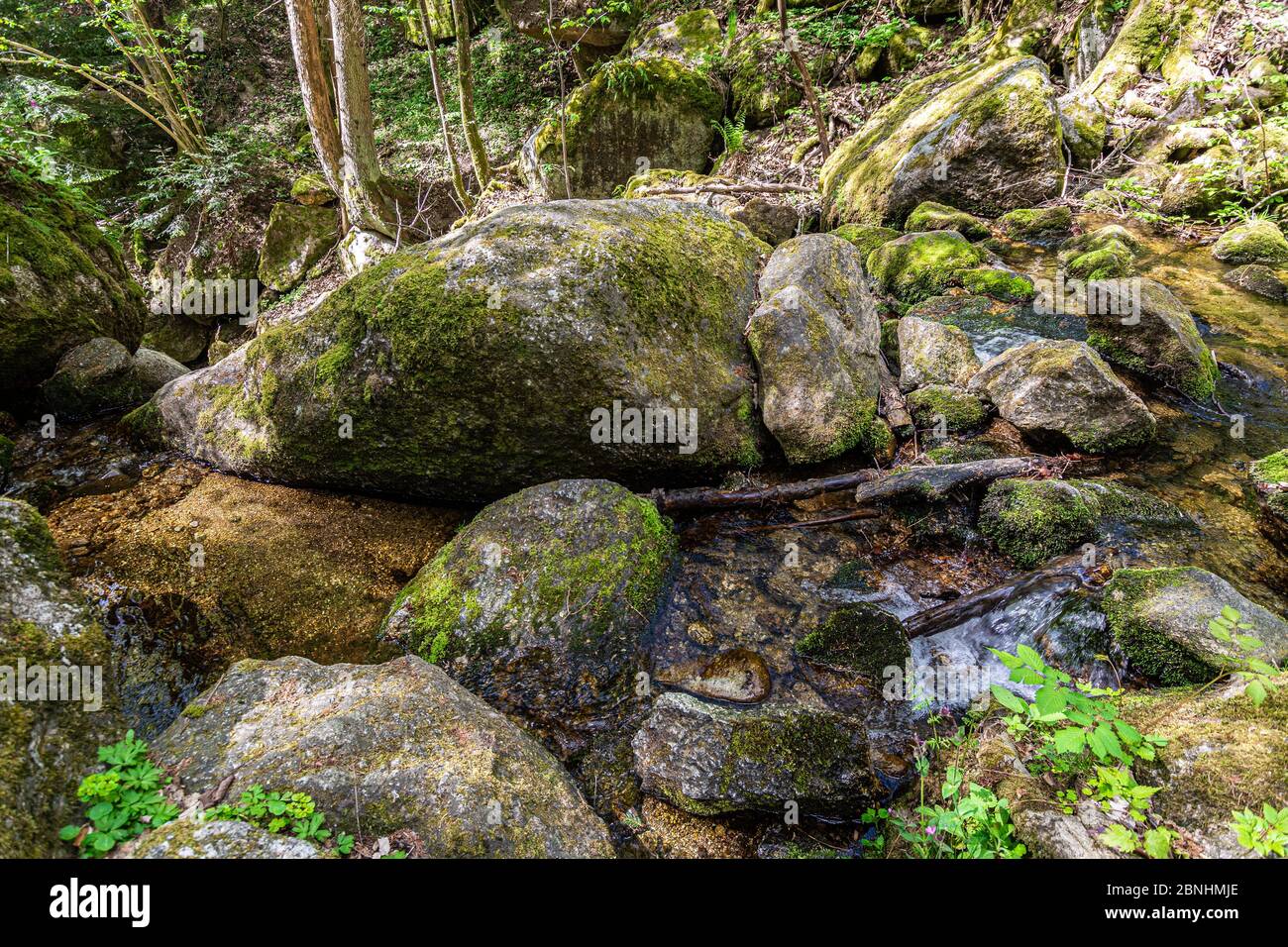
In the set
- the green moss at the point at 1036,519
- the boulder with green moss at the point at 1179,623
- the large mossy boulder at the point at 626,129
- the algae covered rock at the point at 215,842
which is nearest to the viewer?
the algae covered rock at the point at 215,842

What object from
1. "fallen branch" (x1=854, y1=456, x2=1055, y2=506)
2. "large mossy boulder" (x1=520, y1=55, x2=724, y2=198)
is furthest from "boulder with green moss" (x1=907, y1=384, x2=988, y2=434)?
"large mossy boulder" (x1=520, y1=55, x2=724, y2=198)

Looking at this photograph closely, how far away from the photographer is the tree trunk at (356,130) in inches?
361

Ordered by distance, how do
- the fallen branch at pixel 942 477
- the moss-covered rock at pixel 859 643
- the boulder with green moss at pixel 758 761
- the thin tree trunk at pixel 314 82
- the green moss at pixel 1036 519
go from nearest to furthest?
the boulder with green moss at pixel 758 761 < the moss-covered rock at pixel 859 643 < the green moss at pixel 1036 519 < the fallen branch at pixel 942 477 < the thin tree trunk at pixel 314 82

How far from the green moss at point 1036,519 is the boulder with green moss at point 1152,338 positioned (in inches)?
110

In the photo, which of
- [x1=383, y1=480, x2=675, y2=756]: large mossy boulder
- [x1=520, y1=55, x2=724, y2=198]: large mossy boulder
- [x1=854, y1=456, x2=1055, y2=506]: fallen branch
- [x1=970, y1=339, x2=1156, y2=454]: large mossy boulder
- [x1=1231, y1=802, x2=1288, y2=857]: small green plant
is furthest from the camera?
[x1=520, y1=55, x2=724, y2=198]: large mossy boulder

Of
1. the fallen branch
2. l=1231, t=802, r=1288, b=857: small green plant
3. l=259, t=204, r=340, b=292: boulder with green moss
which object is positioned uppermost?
l=259, t=204, r=340, b=292: boulder with green moss

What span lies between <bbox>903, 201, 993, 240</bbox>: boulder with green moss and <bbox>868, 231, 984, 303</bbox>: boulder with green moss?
2.39 ft

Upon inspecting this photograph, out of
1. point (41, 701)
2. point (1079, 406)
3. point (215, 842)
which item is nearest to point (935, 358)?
point (1079, 406)

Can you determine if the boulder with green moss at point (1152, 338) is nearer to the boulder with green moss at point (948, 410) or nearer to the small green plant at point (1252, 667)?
the boulder with green moss at point (948, 410)

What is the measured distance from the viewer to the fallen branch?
457cm

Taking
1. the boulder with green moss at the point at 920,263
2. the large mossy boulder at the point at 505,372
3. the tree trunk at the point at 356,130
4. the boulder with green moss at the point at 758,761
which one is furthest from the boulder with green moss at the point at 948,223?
the tree trunk at the point at 356,130

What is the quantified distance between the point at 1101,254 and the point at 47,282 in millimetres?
12469

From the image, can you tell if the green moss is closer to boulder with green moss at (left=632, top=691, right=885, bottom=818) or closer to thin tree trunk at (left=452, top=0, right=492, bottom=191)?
boulder with green moss at (left=632, top=691, right=885, bottom=818)

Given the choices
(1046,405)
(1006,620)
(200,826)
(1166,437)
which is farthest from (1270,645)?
(200,826)
